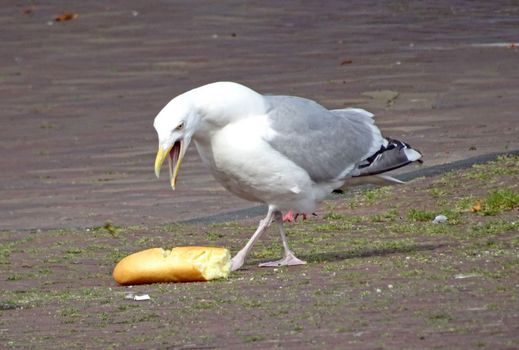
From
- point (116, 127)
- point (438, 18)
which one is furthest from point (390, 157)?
point (438, 18)

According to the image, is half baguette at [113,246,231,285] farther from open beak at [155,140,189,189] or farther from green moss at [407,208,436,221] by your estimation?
green moss at [407,208,436,221]

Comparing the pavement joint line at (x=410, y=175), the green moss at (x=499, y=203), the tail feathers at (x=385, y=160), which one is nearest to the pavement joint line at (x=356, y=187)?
the pavement joint line at (x=410, y=175)

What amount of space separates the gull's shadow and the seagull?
0.22 metres

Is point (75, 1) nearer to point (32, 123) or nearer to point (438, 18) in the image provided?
point (438, 18)

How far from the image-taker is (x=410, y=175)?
12445mm

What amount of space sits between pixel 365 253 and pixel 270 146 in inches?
41.2

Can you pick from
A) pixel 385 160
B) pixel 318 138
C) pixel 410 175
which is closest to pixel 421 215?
pixel 385 160

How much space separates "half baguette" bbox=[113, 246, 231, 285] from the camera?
834 cm

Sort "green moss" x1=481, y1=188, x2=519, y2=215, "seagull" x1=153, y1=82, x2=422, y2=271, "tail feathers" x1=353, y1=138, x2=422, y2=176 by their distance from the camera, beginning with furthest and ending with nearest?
"green moss" x1=481, y1=188, x2=519, y2=215
"tail feathers" x1=353, y1=138, x2=422, y2=176
"seagull" x1=153, y1=82, x2=422, y2=271

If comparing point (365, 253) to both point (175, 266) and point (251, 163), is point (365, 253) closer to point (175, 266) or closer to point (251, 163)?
point (251, 163)

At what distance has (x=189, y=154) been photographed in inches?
565

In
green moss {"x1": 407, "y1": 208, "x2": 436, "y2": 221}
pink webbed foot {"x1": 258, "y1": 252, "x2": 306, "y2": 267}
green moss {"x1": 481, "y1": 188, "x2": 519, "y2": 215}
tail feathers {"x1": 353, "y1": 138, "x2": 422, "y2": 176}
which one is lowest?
green moss {"x1": 407, "y1": 208, "x2": 436, "y2": 221}

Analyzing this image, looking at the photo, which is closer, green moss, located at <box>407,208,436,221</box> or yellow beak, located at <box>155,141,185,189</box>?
yellow beak, located at <box>155,141,185,189</box>

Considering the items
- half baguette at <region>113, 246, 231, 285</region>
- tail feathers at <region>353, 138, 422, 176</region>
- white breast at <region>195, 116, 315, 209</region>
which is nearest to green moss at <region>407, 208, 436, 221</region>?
tail feathers at <region>353, 138, 422, 176</region>
